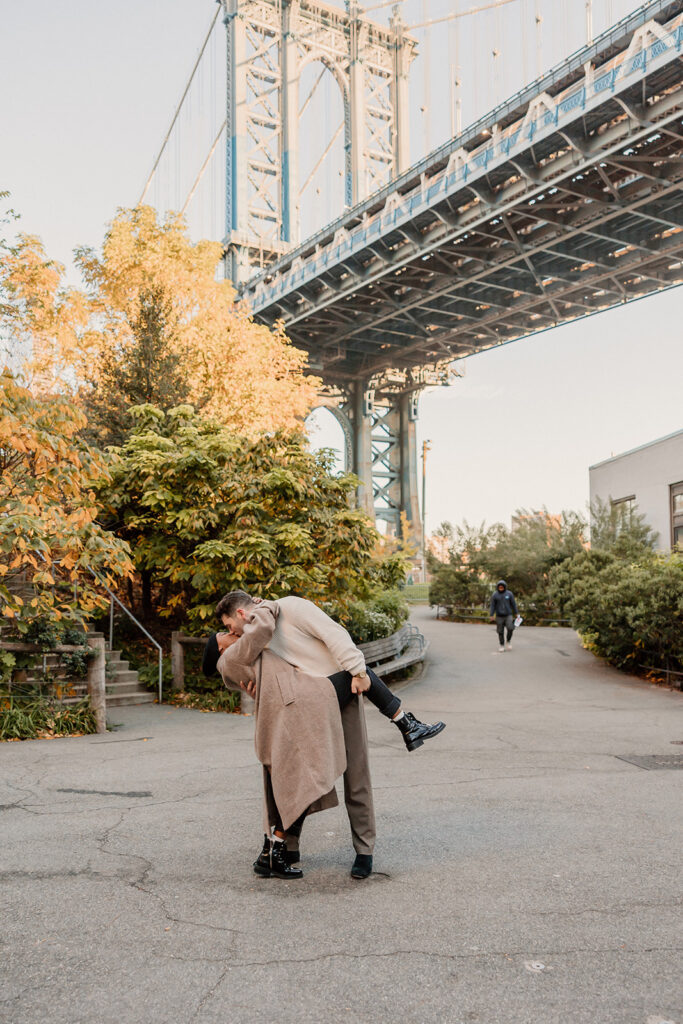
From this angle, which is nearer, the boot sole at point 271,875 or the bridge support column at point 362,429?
the boot sole at point 271,875

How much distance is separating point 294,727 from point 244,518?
753 cm

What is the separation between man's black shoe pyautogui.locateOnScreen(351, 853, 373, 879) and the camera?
4383 millimetres

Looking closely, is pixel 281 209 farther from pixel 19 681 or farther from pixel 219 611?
pixel 219 611

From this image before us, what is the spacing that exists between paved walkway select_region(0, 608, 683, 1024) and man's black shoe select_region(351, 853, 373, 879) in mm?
85

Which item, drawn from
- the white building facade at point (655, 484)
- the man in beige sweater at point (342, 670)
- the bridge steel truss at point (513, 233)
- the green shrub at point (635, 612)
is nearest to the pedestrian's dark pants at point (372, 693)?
the man in beige sweater at point (342, 670)

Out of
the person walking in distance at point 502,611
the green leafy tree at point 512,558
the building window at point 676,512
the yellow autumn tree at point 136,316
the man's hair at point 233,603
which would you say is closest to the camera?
the man's hair at point 233,603

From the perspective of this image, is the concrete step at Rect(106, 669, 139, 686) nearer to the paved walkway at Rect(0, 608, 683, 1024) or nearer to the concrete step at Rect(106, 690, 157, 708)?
the concrete step at Rect(106, 690, 157, 708)

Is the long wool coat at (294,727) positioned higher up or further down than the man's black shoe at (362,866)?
higher up

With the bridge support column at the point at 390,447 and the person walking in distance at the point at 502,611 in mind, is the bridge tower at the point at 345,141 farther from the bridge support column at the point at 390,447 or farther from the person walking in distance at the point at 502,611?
the person walking in distance at the point at 502,611

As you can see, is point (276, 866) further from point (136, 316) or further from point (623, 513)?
point (623, 513)

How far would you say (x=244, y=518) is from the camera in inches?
461

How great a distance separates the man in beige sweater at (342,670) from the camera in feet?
14.5

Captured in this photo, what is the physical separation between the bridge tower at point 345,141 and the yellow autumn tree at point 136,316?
2753 cm

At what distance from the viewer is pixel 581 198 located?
123 ft
